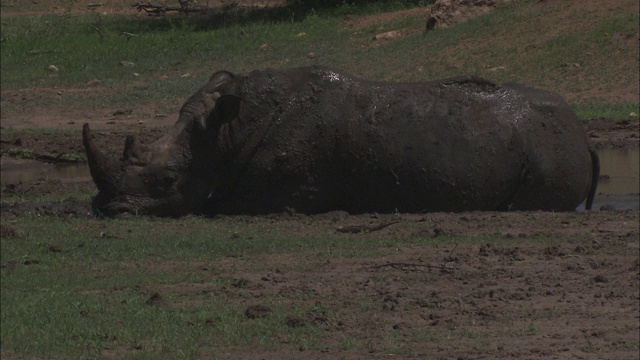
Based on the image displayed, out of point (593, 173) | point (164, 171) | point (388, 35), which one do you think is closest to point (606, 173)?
point (593, 173)

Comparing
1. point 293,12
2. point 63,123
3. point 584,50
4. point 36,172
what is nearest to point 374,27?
point 293,12

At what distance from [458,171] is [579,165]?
3.72 feet

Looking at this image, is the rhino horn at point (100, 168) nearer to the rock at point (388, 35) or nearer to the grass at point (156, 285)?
the grass at point (156, 285)

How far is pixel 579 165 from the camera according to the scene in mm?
11375

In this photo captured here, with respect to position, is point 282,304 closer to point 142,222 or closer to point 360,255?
point 360,255

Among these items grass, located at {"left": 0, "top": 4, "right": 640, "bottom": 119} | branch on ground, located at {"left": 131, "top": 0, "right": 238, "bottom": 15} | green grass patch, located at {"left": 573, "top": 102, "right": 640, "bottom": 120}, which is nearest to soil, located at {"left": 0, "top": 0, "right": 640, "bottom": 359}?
green grass patch, located at {"left": 573, "top": 102, "right": 640, "bottom": 120}

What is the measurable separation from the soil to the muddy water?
78.4 inches

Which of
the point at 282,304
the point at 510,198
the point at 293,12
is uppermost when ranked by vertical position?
the point at 282,304

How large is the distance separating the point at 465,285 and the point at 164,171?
3504mm

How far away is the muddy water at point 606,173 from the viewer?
42.1 feet

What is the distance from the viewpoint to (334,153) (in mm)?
10945

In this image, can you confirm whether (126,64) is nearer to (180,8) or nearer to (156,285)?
(180,8)

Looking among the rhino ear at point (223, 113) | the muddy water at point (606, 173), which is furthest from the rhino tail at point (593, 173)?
the rhino ear at point (223, 113)

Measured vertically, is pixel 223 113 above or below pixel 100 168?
above
